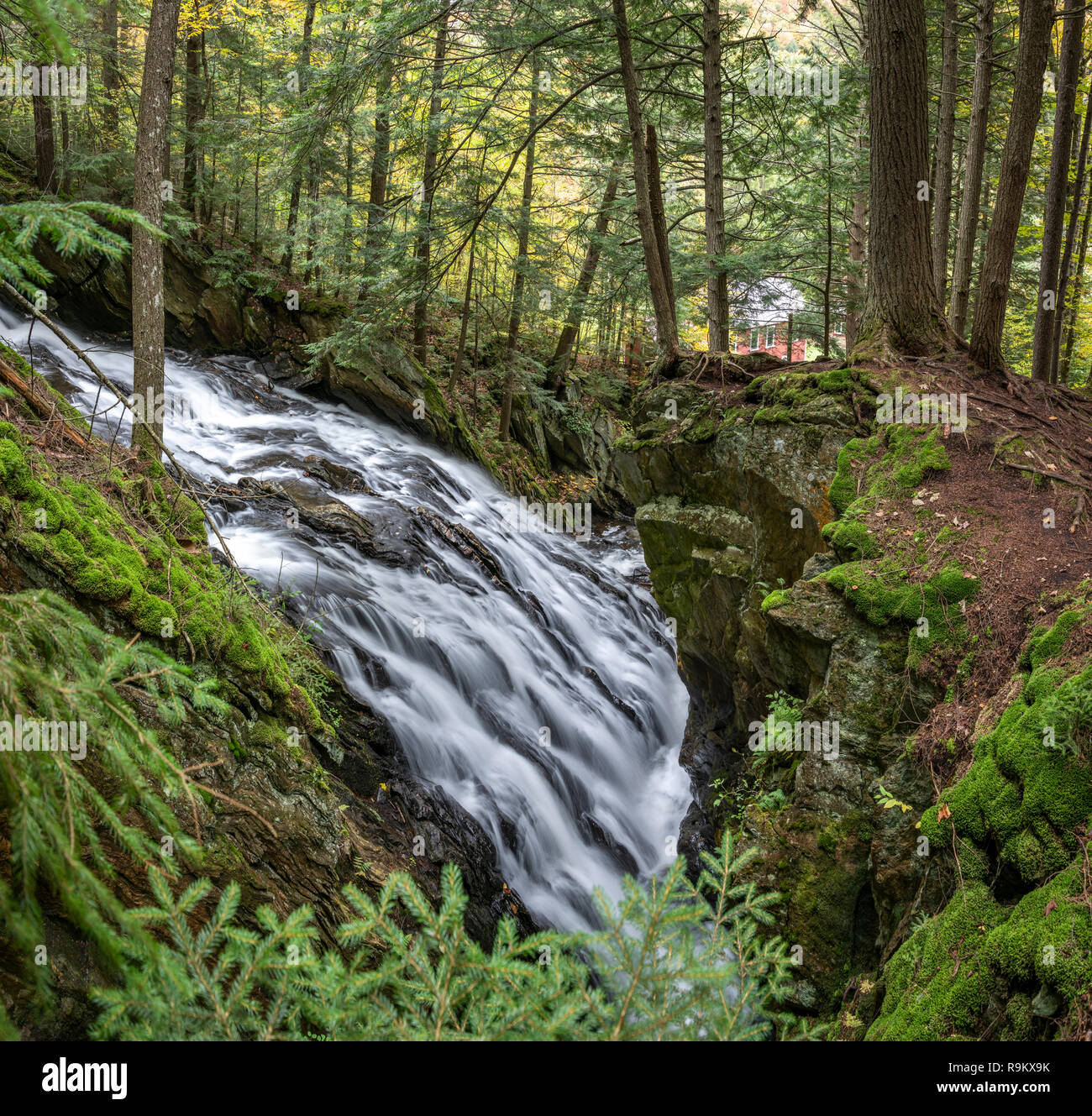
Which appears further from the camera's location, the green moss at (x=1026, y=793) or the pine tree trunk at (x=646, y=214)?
the pine tree trunk at (x=646, y=214)

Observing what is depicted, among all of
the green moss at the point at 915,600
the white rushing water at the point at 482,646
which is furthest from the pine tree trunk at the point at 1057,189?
the white rushing water at the point at 482,646

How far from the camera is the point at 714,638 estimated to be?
8.01 m

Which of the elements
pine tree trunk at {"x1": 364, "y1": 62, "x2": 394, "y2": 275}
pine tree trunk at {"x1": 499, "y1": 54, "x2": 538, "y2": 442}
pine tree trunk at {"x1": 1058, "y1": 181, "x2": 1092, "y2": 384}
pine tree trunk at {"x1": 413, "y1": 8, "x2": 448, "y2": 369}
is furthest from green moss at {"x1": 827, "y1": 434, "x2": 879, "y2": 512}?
pine tree trunk at {"x1": 499, "y1": 54, "x2": 538, "y2": 442}

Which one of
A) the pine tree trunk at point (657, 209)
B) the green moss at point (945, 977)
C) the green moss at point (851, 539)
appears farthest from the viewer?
the pine tree trunk at point (657, 209)

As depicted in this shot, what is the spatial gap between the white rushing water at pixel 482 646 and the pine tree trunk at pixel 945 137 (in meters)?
7.44

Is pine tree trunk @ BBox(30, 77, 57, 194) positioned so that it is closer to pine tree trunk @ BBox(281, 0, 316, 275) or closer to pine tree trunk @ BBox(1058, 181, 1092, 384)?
pine tree trunk @ BBox(281, 0, 316, 275)

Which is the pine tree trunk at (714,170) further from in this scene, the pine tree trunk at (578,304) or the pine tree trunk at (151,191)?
the pine tree trunk at (151,191)

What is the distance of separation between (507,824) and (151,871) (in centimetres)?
481

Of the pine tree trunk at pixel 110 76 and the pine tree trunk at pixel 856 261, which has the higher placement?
the pine tree trunk at pixel 110 76

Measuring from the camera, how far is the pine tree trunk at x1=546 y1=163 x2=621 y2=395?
53.0ft

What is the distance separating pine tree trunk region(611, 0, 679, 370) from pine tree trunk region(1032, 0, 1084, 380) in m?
4.38

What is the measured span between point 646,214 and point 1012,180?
4261mm

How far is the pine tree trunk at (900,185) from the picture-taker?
6512mm
